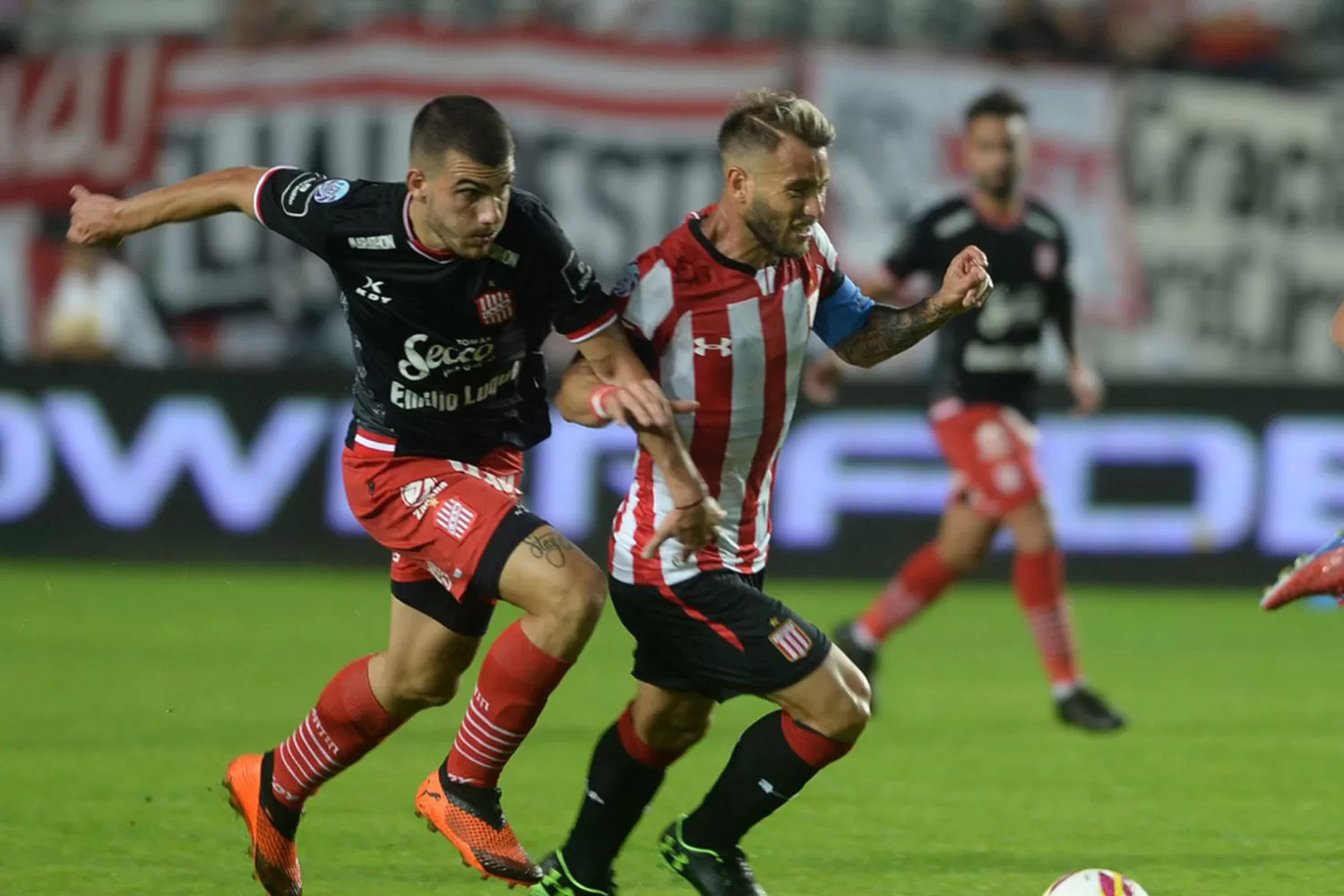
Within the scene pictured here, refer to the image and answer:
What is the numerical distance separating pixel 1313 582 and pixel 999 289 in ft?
11.9

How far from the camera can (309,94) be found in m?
13.5

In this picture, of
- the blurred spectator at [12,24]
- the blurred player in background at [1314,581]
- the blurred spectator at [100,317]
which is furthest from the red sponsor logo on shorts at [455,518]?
the blurred spectator at [12,24]

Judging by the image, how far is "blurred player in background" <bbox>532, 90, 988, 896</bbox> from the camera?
13.7 ft

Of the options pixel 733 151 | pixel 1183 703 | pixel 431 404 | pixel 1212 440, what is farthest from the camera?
pixel 1212 440

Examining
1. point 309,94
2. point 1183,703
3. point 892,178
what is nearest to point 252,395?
point 309,94

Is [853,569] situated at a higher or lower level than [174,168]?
lower

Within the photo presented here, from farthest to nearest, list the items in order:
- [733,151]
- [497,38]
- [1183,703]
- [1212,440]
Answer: [497,38] → [1212,440] → [1183,703] → [733,151]

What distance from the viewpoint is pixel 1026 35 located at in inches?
540

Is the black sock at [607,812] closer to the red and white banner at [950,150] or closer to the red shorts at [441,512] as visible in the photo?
the red shorts at [441,512]

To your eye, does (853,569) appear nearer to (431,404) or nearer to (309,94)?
(309,94)

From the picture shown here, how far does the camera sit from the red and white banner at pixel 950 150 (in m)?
13.3

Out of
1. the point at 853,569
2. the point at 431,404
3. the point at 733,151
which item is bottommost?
the point at 853,569

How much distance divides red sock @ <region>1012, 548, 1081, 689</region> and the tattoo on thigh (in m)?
3.49

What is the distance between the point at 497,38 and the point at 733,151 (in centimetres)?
951
